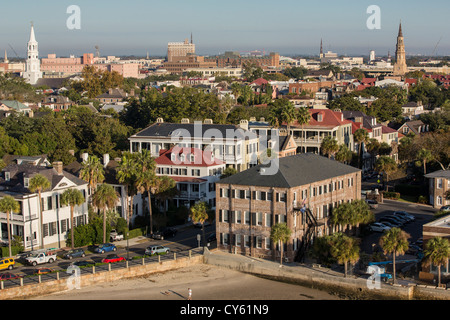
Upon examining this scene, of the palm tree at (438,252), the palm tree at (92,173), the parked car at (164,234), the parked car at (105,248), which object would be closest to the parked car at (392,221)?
the palm tree at (438,252)

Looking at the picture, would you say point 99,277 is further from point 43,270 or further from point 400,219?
point 400,219

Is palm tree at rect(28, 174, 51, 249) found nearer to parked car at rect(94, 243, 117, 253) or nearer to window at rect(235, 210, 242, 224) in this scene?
parked car at rect(94, 243, 117, 253)

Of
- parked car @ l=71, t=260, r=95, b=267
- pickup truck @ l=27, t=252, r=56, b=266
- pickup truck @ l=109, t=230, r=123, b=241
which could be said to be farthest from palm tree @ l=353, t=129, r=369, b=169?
pickup truck @ l=27, t=252, r=56, b=266

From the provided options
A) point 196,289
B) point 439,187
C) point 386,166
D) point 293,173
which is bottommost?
point 196,289

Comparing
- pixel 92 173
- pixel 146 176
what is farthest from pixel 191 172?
pixel 92 173

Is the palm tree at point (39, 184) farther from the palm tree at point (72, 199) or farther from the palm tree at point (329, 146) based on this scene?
the palm tree at point (329, 146)

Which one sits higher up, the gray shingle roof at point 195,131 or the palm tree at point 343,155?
the gray shingle roof at point 195,131
